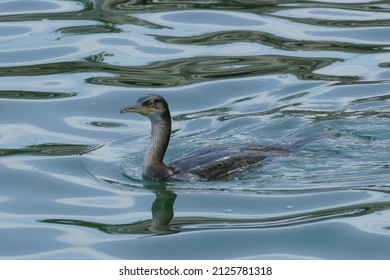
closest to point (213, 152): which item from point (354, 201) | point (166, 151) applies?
point (166, 151)

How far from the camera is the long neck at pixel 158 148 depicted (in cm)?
1188

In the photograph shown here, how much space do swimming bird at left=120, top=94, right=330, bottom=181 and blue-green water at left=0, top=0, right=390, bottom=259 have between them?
141 millimetres

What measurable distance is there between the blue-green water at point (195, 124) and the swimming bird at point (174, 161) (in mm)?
141

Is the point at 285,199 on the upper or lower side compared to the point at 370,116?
lower

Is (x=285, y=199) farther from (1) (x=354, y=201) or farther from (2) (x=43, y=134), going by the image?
(2) (x=43, y=134)

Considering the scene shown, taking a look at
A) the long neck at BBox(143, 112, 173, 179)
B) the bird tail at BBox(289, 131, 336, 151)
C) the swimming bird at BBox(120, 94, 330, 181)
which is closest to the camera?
the swimming bird at BBox(120, 94, 330, 181)

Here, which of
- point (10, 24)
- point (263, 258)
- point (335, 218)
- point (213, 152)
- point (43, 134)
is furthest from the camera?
point (10, 24)

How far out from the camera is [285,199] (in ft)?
36.2

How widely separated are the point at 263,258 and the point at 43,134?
4121 mm

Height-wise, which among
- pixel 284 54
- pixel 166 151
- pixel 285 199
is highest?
pixel 284 54

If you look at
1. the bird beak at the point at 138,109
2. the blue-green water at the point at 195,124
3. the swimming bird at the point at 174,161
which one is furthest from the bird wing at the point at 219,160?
the bird beak at the point at 138,109

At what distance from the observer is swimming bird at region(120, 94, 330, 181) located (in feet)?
38.6

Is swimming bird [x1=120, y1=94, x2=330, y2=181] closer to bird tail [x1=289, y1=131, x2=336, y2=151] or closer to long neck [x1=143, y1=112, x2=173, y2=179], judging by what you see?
long neck [x1=143, y1=112, x2=173, y2=179]

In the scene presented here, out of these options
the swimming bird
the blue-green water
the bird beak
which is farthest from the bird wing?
the bird beak
